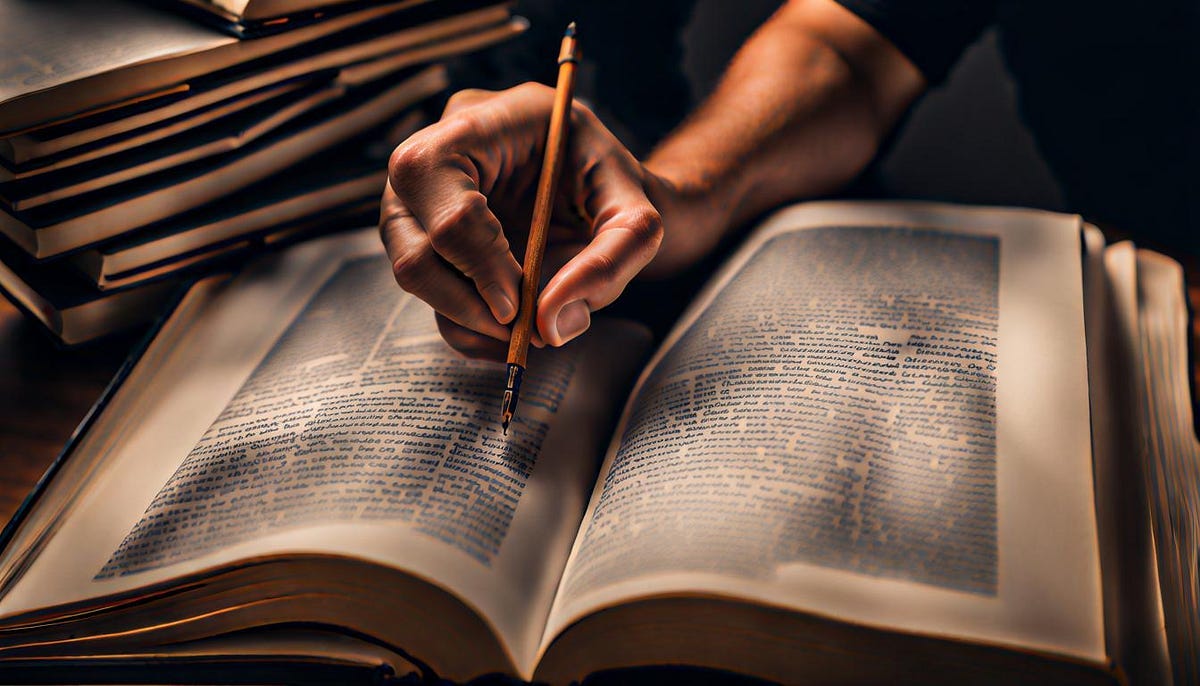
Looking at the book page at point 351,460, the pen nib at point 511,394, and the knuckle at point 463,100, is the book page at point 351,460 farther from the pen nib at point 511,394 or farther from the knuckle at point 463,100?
the knuckle at point 463,100

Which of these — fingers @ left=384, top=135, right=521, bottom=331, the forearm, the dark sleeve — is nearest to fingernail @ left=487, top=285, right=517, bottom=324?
fingers @ left=384, top=135, right=521, bottom=331

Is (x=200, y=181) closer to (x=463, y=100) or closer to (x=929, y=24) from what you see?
Answer: (x=463, y=100)

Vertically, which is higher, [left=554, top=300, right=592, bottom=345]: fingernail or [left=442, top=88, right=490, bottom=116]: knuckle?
[left=442, top=88, right=490, bottom=116]: knuckle

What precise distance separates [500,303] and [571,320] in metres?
0.05

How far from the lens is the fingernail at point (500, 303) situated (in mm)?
553

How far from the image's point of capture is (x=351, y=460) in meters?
0.52

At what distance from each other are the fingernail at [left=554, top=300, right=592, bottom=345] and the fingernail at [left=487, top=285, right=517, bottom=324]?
32 mm

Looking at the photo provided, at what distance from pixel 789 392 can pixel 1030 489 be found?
15cm

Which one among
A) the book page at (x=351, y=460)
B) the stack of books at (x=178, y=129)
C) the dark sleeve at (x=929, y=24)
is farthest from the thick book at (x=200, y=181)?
the dark sleeve at (x=929, y=24)

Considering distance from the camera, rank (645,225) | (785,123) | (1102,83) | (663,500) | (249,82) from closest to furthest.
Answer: (663,500) → (645,225) → (249,82) → (785,123) → (1102,83)

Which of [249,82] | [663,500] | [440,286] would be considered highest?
[249,82]

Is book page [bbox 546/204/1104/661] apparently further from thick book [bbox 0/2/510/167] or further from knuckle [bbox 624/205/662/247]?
thick book [bbox 0/2/510/167]

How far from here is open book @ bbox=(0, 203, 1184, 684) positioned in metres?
0.42

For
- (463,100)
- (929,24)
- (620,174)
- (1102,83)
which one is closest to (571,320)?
(620,174)
